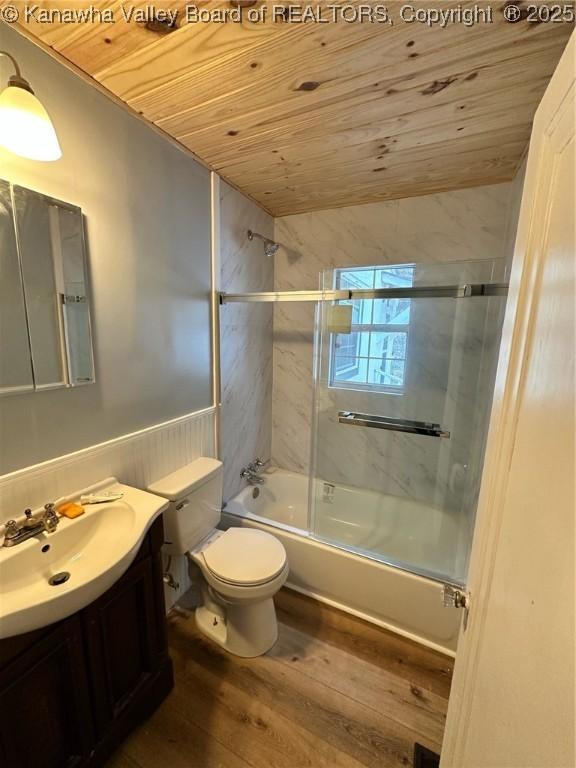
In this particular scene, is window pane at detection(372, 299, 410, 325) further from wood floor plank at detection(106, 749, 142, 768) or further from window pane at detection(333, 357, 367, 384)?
wood floor plank at detection(106, 749, 142, 768)

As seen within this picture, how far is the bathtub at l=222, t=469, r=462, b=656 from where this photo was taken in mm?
1576

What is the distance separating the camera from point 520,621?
470mm

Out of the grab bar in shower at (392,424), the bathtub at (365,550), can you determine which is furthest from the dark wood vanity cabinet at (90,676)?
the grab bar in shower at (392,424)

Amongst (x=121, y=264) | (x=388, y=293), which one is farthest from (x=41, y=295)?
(x=388, y=293)

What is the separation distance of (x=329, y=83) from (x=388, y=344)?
4.66 ft

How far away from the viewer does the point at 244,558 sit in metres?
1.51

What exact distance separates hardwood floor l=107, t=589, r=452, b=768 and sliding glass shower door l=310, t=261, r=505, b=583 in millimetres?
430


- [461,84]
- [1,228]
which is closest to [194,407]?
[1,228]

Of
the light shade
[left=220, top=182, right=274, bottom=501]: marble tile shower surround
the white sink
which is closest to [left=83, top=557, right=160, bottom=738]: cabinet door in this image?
the white sink

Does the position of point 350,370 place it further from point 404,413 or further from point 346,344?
point 404,413

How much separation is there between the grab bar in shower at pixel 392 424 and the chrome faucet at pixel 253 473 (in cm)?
72

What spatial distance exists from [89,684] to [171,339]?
4.28ft

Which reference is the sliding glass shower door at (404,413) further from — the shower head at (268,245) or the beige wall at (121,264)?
the beige wall at (121,264)

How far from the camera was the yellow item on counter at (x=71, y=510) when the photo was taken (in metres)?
1.07
